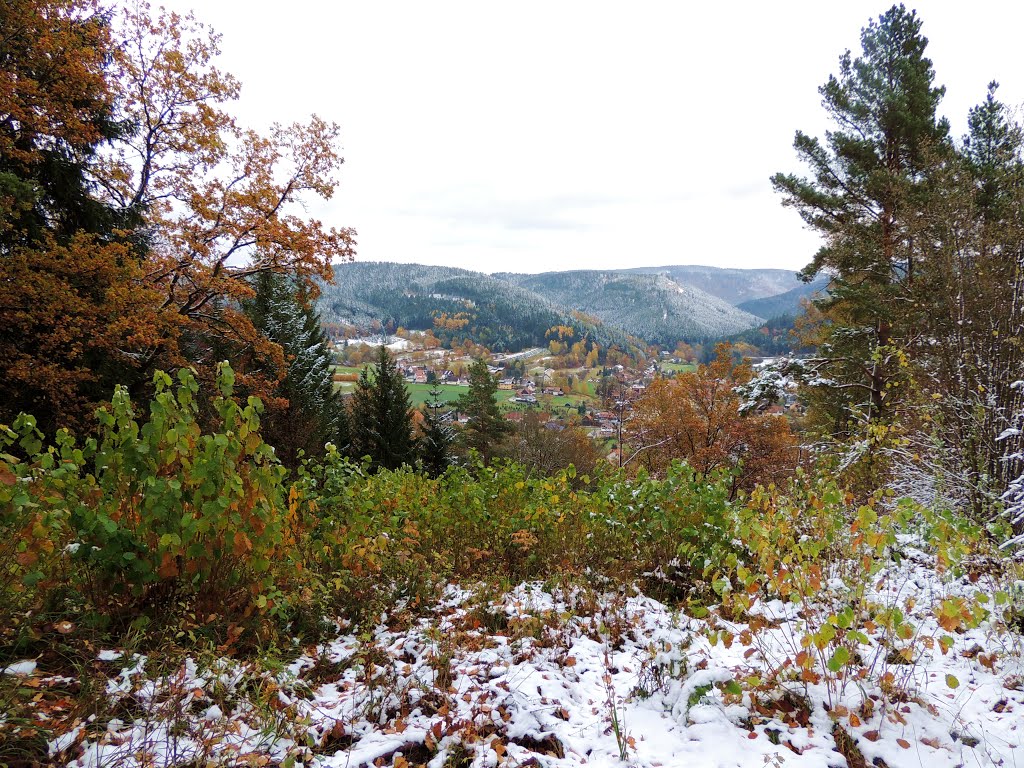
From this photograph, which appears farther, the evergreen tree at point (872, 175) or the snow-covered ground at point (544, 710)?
the evergreen tree at point (872, 175)

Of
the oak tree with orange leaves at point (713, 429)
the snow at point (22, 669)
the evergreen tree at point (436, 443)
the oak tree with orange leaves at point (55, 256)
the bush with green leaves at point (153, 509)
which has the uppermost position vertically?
the oak tree with orange leaves at point (55, 256)

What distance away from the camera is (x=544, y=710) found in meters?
2.75

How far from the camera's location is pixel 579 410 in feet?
248

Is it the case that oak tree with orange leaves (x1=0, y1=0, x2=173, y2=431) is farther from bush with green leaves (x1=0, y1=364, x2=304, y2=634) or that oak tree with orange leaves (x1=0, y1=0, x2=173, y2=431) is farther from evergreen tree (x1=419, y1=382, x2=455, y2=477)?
evergreen tree (x1=419, y1=382, x2=455, y2=477)

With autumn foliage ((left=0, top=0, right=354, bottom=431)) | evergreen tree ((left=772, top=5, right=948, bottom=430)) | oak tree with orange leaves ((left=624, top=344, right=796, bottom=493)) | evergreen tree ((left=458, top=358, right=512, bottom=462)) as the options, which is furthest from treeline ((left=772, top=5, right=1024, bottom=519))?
evergreen tree ((left=458, top=358, right=512, bottom=462))

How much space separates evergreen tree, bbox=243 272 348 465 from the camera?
17.7 metres

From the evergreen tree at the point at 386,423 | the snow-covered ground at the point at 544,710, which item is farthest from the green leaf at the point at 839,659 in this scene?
the evergreen tree at the point at 386,423

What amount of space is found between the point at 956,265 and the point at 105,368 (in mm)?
14915

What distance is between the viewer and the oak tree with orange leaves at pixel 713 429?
1781cm

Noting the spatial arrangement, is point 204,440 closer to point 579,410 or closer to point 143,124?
point 143,124

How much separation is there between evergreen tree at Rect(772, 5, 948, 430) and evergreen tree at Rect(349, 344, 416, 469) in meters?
19.7

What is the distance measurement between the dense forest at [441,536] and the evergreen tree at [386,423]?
A: 46.4 feet

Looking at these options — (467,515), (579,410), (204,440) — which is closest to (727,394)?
(467,515)

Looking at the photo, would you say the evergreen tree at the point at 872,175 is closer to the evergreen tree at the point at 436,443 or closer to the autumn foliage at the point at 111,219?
the autumn foliage at the point at 111,219
